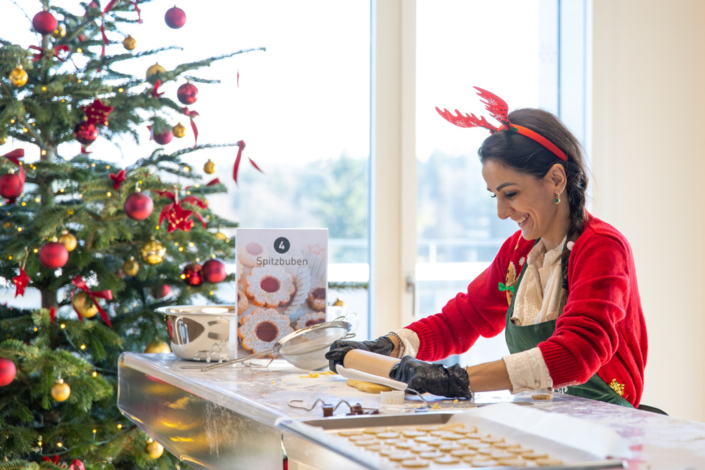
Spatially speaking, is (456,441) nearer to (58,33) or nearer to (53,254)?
(53,254)

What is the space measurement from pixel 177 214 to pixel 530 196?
113cm

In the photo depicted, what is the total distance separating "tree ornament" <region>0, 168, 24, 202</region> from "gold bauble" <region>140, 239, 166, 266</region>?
411mm

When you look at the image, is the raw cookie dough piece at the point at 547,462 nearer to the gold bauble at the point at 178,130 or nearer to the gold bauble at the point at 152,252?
the gold bauble at the point at 152,252

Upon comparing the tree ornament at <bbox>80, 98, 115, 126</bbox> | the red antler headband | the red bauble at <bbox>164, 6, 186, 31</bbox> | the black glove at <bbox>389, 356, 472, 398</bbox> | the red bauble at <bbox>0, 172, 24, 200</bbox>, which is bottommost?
the black glove at <bbox>389, 356, 472, 398</bbox>

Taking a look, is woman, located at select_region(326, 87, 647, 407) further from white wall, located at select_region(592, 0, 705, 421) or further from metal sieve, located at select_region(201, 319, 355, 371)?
white wall, located at select_region(592, 0, 705, 421)

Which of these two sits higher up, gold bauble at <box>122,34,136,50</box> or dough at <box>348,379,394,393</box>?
gold bauble at <box>122,34,136,50</box>

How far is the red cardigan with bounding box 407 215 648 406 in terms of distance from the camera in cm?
127

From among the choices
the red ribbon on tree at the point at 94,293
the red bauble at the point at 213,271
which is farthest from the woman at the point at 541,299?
the red ribbon on tree at the point at 94,293

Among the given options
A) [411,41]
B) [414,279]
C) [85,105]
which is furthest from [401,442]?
[411,41]

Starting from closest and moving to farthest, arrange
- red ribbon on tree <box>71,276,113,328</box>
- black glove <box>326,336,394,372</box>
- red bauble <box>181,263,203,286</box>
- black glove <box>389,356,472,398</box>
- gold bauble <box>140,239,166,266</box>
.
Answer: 1. black glove <box>389,356,472,398</box>
2. black glove <box>326,336,394,372</box>
3. red ribbon on tree <box>71,276,113,328</box>
4. gold bauble <box>140,239,166,266</box>
5. red bauble <box>181,263,203,286</box>

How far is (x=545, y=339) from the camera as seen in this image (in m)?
1.55

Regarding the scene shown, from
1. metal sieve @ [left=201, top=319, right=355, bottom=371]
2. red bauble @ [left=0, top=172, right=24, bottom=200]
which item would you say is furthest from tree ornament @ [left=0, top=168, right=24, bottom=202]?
metal sieve @ [left=201, top=319, right=355, bottom=371]

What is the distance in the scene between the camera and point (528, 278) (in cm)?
163

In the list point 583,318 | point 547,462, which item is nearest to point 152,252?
point 583,318
